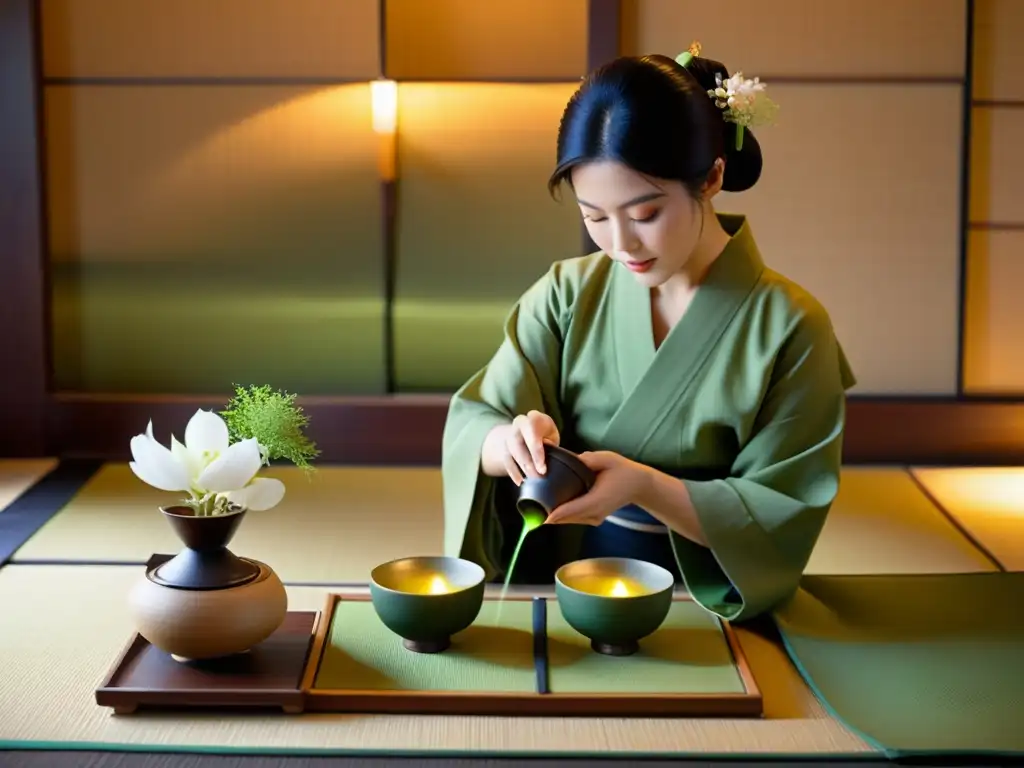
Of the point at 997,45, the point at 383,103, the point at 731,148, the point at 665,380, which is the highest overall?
the point at 997,45

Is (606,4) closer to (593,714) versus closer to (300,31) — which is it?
(300,31)

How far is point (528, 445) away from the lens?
1.97m

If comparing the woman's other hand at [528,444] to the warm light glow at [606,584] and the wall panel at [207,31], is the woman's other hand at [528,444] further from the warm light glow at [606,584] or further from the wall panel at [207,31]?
the wall panel at [207,31]

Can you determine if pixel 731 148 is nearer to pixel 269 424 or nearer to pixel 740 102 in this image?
pixel 740 102

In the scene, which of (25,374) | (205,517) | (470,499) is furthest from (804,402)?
(25,374)

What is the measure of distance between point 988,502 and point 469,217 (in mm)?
1796

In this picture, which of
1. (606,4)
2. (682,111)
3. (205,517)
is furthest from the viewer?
(606,4)

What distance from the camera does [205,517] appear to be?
1772 millimetres

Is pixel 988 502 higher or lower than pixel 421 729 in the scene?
lower

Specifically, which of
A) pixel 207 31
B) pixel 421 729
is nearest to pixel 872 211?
pixel 207 31

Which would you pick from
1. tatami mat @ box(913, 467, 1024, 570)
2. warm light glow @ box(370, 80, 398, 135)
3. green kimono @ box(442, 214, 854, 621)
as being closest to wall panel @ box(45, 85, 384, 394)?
warm light glow @ box(370, 80, 398, 135)

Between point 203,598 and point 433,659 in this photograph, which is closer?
point 203,598

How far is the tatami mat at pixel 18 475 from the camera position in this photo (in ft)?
11.8

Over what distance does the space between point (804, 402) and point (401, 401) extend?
2.19 m
